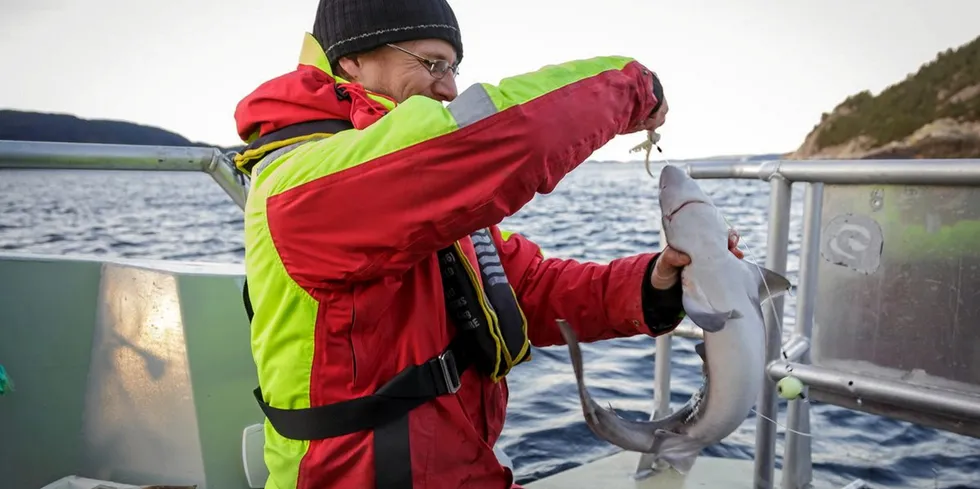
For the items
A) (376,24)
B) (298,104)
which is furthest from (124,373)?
(376,24)

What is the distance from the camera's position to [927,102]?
7956 cm

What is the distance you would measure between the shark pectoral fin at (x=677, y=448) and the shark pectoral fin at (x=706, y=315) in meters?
0.40

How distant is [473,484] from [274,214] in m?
0.92

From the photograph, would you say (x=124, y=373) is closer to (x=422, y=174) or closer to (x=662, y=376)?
(x=422, y=174)

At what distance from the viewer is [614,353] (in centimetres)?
912

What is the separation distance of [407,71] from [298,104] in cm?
37

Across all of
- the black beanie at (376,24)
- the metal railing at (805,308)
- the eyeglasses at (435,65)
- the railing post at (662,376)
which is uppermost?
the black beanie at (376,24)

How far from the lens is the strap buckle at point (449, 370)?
6.49 ft

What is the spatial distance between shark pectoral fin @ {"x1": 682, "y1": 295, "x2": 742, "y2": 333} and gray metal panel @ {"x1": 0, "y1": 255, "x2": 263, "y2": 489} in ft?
6.22

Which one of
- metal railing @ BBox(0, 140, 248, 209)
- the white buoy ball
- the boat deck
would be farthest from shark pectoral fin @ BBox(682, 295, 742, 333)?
metal railing @ BBox(0, 140, 248, 209)

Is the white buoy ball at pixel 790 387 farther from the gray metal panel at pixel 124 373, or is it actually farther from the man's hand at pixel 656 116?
the gray metal panel at pixel 124 373

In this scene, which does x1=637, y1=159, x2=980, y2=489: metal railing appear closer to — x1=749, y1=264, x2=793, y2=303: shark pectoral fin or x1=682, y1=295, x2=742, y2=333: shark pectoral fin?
x1=749, y1=264, x2=793, y2=303: shark pectoral fin

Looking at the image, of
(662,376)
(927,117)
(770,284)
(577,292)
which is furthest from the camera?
(927,117)

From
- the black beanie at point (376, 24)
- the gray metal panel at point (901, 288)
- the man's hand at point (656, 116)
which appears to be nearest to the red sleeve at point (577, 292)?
the man's hand at point (656, 116)
